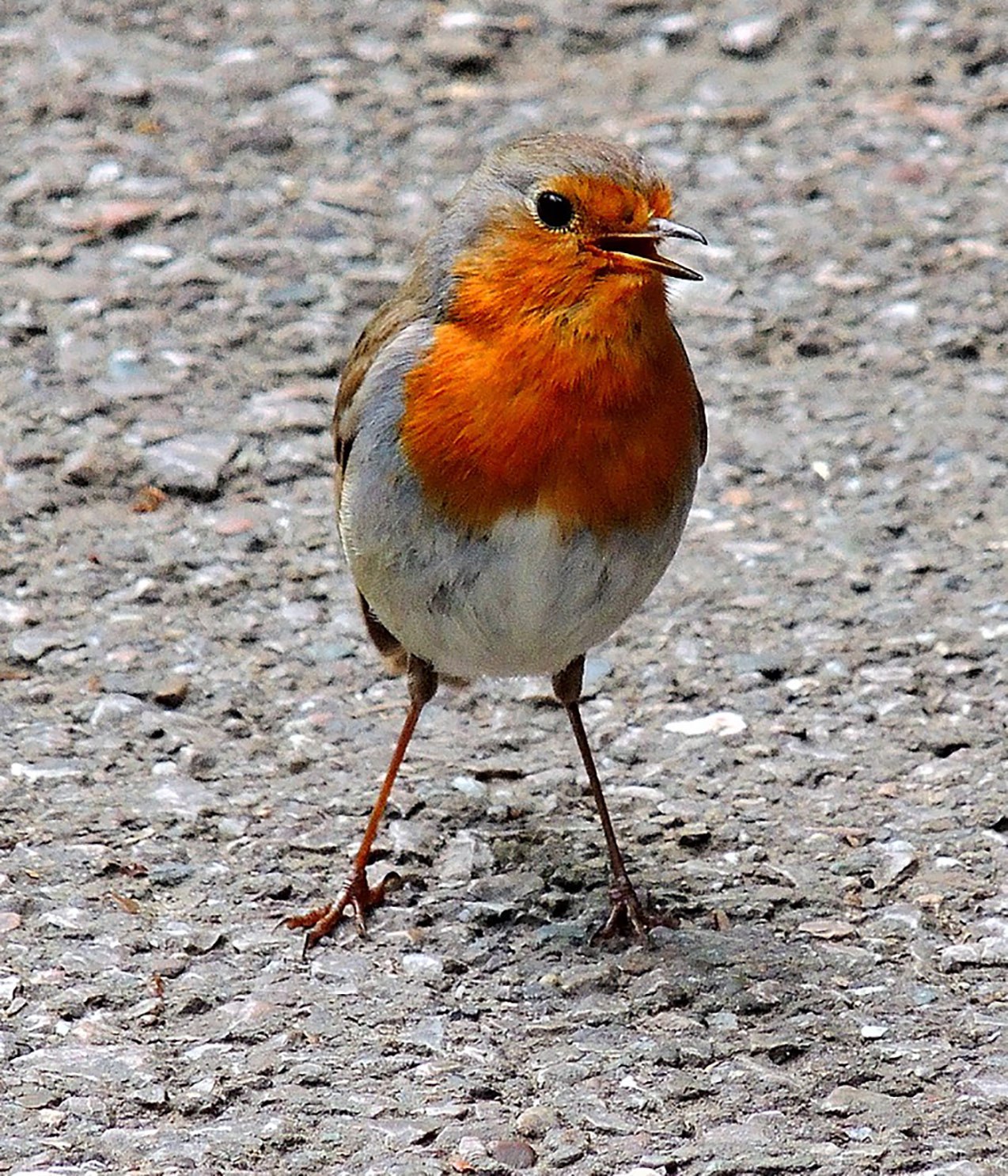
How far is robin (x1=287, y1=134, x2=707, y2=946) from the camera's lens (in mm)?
3631

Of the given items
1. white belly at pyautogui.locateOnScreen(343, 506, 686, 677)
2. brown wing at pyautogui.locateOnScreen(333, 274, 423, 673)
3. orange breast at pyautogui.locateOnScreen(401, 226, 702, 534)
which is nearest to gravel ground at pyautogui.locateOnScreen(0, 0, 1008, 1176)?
brown wing at pyautogui.locateOnScreen(333, 274, 423, 673)

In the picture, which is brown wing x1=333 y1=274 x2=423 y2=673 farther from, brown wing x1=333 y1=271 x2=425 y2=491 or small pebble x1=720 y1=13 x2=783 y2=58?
small pebble x1=720 y1=13 x2=783 y2=58

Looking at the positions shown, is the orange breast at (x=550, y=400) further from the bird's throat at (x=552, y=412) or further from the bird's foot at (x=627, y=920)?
the bird's foot at (x=627, y=920)

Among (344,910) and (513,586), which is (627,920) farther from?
(513,586)

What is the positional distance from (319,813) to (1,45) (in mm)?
3848

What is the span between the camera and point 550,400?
3.61 m

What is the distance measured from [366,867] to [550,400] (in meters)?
1.09

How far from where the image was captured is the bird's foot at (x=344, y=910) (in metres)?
4.03

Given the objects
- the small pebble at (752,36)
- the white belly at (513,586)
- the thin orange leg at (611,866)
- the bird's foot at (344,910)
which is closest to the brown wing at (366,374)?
the white belly at (513,586)

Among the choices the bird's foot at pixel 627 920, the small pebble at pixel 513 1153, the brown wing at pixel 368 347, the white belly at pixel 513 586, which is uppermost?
the brown wing at pixel 368 347

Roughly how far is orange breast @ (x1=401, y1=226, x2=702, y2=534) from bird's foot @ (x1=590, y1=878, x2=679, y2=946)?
2.59 feet

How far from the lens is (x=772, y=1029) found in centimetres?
376

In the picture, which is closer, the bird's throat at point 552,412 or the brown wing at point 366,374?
the bird's throat at point 552,412

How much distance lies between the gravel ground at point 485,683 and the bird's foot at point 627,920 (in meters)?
0.04
